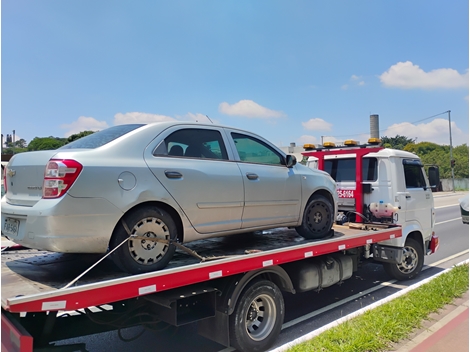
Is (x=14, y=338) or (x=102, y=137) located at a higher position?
(x=102, y=137)

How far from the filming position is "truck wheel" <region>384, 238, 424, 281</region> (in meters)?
6.80

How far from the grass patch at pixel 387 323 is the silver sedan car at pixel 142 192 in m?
1.40

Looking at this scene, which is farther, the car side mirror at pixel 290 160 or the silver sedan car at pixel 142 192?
the car side mirror at pixel 290 160

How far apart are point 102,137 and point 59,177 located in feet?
2.55

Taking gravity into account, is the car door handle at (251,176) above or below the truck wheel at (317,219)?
above

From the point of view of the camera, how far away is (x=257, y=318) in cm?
433

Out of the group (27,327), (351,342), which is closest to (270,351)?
(351,342)

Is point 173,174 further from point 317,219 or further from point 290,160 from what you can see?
point 317,219

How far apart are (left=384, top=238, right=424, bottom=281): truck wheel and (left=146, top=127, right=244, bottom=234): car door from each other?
12.7ft

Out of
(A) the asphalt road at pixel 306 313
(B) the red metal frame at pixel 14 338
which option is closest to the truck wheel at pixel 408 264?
(A) the asphalt road at pixel 306 313

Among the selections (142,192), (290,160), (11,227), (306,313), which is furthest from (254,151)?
(11,227)

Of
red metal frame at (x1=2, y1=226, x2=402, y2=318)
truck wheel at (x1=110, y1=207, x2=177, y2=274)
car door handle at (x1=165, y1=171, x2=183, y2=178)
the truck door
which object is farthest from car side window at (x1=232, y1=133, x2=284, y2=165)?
the truck door

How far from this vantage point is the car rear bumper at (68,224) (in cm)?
301

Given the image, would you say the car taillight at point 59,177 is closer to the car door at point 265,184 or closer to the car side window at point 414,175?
the car door at point 265,184
